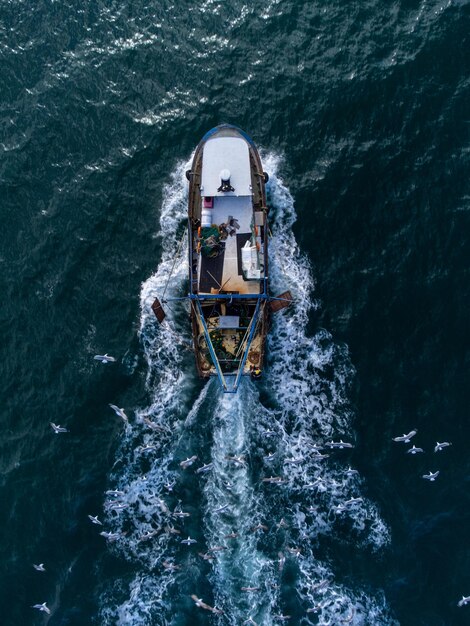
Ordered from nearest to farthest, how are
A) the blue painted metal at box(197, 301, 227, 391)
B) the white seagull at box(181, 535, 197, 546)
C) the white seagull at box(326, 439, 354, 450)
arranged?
the white seagull at box(181, 535, 197, 546), the blue painted metal at box(197, 301, 227, 391), the white seagull at box(326, 439, 354, 450)

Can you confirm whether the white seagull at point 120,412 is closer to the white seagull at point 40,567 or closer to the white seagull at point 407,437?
the white seagull at point 40,567

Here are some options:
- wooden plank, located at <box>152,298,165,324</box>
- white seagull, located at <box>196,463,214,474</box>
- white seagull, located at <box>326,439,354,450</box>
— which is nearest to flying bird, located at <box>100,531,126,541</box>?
white seagull, located at <box>196,463,214,474</box>

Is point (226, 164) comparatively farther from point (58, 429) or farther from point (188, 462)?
point (58, 429)

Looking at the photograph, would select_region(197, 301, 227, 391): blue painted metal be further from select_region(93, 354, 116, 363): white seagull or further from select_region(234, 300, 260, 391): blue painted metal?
select_region(93, 354, 116, 363): white seagull

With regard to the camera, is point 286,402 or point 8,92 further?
point 8,92

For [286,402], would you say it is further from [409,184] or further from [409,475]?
[409,184]

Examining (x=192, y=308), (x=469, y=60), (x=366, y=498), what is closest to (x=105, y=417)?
(x=192, y=308)

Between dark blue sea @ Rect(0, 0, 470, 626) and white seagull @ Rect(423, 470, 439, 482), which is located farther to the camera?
white seagull @ Rect(423, 470, 439, 482)
